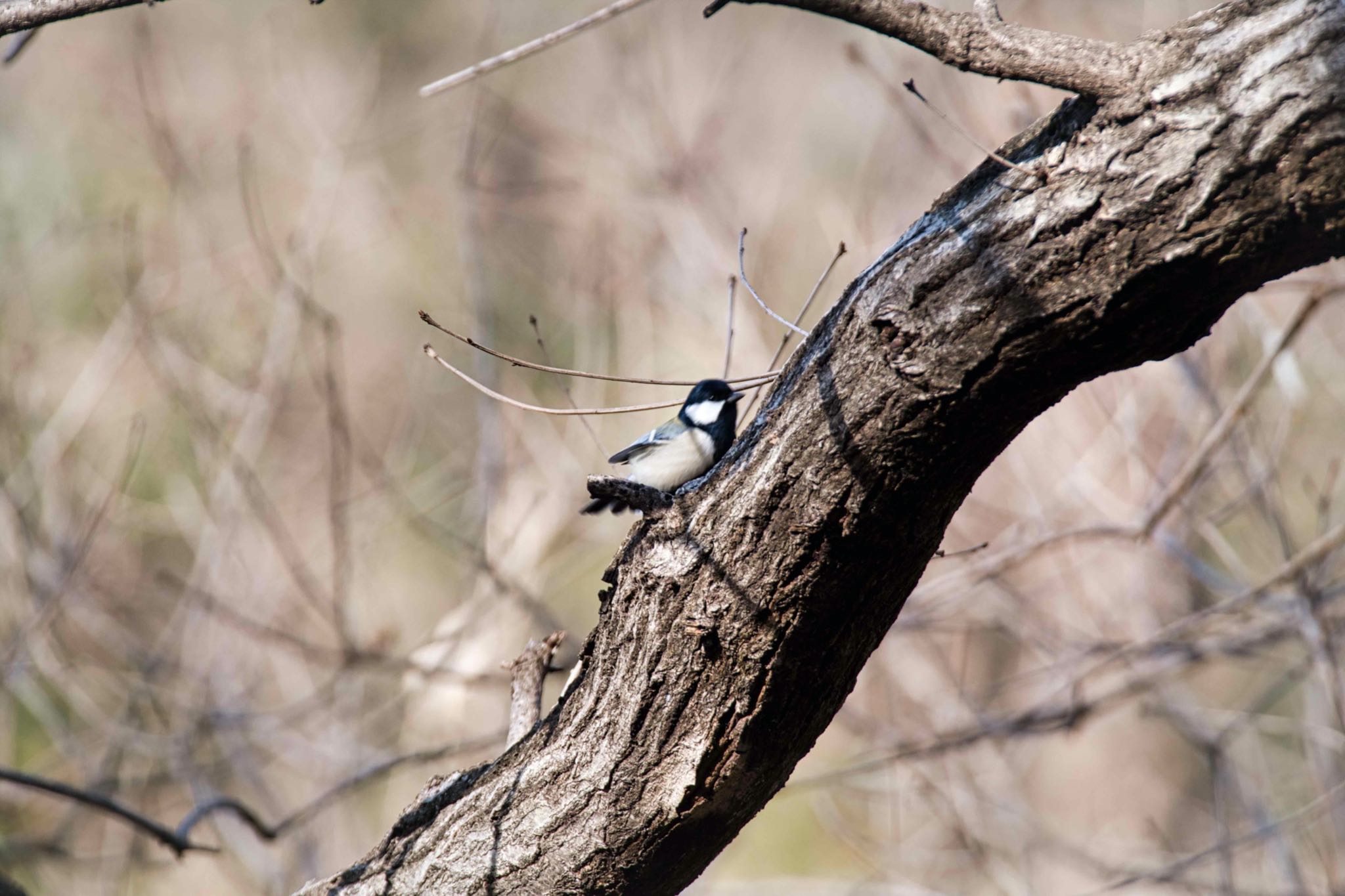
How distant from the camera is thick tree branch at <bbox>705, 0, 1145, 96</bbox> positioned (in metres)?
1.33

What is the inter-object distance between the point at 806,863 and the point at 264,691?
4.27 m

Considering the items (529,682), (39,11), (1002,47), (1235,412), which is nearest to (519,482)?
(529,682)

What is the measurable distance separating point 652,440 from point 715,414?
0.92ft

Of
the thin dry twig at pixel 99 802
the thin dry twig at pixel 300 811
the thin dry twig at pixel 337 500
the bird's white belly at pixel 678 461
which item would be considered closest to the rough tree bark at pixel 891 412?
the thin dry twig at pixel 99 802

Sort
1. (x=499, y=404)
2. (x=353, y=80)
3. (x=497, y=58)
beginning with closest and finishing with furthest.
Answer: (x=497, y=58)
(x=499, y=404)
(x=353, y=80)

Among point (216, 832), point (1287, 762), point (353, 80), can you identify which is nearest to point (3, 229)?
point (353, 80)

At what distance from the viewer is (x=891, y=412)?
1.45 meters

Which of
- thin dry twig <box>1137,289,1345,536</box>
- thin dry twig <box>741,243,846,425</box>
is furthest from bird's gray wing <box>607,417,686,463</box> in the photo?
thin dry twig <box>1137,289,1345,536</box>

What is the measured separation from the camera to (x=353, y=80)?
7.40 meters

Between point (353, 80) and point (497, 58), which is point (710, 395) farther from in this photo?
point (353, 80)

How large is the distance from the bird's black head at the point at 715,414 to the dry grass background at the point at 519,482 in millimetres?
335

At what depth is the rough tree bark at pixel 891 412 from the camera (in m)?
1.23

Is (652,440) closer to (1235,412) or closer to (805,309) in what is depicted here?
(805,309)

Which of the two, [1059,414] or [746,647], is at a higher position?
[1059,414]
